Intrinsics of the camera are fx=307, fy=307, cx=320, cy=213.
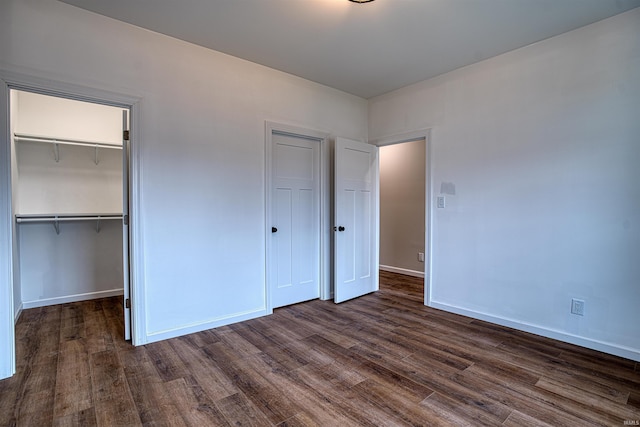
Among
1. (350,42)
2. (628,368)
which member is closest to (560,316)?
(628,368)

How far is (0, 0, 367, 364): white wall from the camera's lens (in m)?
2.28

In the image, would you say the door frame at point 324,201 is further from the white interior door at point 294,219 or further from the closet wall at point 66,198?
the closet wall at point 66,198

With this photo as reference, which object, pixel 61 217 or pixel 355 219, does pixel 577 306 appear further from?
pixel 61 217

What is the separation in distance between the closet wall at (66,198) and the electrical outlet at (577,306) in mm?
4997

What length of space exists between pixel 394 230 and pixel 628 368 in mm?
3379

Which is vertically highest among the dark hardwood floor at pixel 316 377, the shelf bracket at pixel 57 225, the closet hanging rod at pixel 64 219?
the closet hanging rod at pixel 64 219

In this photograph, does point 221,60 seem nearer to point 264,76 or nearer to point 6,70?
point 264,76

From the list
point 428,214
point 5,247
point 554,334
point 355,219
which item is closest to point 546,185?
point 428,214

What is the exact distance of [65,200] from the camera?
3.72 metres

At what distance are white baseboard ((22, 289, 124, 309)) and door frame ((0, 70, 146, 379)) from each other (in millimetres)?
1784

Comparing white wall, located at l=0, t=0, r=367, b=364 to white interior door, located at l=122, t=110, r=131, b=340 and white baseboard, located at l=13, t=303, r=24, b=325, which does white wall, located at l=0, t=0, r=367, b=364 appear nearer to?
white interior door, located at l=122, t=110, r=131, b=340

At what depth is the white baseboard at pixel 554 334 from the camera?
7.85 feet

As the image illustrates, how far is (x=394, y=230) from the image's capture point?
5.38 metres

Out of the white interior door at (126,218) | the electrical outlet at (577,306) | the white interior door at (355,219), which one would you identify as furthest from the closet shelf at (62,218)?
the electrical outlet at (577,306)
